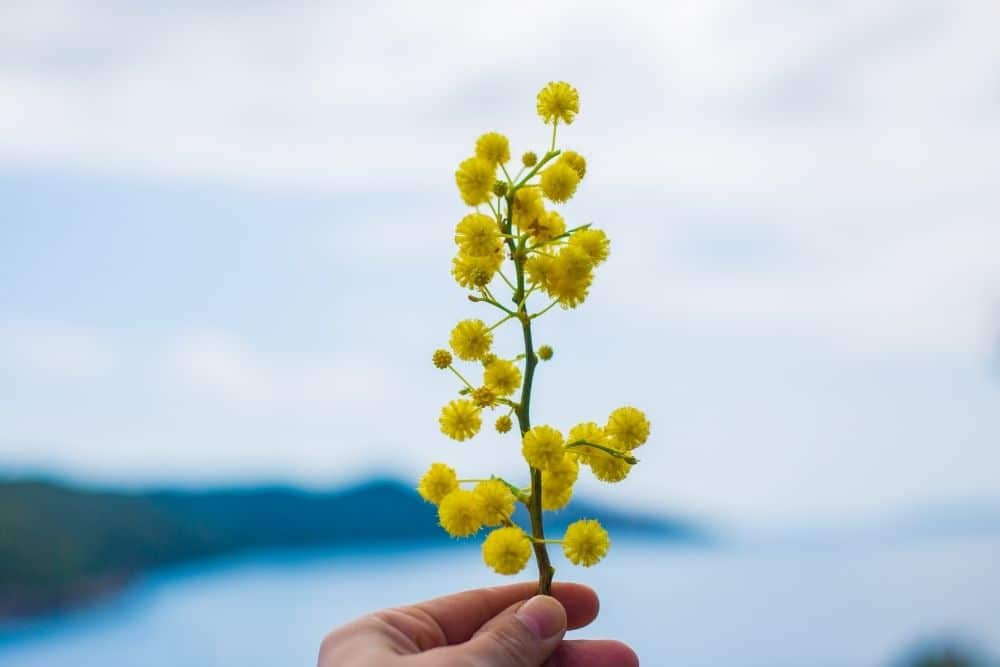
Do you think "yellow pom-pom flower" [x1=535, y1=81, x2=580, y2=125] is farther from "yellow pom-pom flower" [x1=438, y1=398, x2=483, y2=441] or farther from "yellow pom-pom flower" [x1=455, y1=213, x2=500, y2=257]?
"yellow pom-pom flower" [x1=438, y1=398, x2=483, y2=441]

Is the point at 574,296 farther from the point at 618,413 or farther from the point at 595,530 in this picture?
the point at 595,530

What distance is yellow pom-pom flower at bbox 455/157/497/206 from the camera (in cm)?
109

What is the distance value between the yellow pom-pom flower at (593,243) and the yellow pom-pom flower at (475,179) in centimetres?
12

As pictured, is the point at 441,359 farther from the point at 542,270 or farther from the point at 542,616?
the point at 542,616

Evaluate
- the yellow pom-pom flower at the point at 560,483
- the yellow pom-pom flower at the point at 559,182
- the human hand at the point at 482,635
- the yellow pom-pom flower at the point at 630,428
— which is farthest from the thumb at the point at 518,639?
the yellow pom-pom flower at the point at 559,182

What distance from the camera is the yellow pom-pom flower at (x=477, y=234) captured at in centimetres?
107

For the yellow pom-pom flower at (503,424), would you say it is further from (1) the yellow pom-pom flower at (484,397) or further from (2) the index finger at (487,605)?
(2) the index finger at (487,605)

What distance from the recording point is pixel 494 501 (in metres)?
1.07

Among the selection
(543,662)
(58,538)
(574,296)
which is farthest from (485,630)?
(58,538)

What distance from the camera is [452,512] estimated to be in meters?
1.06

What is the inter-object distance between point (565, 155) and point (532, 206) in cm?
8

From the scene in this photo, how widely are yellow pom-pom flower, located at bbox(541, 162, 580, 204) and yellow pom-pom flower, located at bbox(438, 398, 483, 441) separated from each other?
27 cm

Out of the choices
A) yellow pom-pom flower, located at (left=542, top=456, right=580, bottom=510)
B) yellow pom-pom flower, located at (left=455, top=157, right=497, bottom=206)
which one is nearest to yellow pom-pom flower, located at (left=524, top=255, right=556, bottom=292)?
yellow pom-pom flower, located at (left=455, top=157, right=497, bottom=206)

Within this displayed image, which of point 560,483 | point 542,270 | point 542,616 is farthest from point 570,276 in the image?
point 542,616
